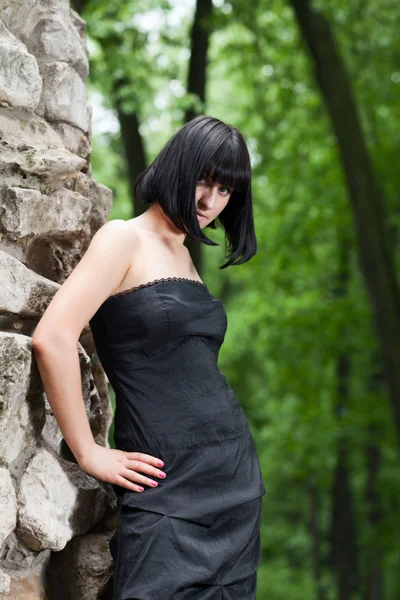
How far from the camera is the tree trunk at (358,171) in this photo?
27.8 ft

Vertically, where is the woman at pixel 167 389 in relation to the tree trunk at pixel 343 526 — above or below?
above

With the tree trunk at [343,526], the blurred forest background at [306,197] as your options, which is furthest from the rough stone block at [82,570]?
the tree trunk at [343,526]

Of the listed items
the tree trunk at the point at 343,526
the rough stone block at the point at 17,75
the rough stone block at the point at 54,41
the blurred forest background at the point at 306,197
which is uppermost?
the rough stone block at the point at 54,41

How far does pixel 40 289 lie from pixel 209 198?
1.80 feet

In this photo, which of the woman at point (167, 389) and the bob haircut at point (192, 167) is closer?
the woman at point (167, 389)

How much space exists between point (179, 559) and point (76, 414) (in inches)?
18.2

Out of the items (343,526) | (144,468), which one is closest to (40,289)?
(144,468)

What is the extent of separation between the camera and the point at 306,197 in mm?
12758

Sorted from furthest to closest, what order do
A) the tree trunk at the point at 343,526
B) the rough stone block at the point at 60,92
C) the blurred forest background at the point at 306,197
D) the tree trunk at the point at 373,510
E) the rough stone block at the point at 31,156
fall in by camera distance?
the tree trunk at the point at 373,510
the tree trunk at the point at 343,526
the blurred forest background at the point at 306,197
the rough stone block at the point at 60,92
the rough stone block at the point at 31,156

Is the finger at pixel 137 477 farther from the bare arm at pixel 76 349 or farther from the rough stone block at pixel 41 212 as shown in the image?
the rough stone block at pixel 41 212

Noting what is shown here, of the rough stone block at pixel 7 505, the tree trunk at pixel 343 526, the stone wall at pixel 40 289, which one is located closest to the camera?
the rough stone block at pixel 7 505

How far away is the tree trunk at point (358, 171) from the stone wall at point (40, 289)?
5.92 metres

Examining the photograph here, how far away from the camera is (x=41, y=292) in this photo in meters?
2.52

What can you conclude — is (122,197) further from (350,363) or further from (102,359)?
(102,359)
